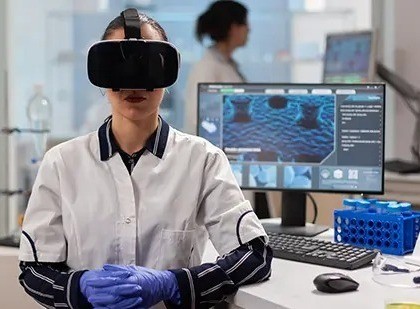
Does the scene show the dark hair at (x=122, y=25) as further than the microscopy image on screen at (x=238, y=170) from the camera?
No

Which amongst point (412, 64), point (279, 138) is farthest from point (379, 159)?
point (412, 64)

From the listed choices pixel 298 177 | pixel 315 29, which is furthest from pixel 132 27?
pixel 315 29

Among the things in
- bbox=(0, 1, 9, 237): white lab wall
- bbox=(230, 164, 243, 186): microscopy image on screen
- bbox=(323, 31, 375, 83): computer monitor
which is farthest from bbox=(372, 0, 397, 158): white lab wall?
bbox=(230, 164, 243, 186): microscopy image on screen

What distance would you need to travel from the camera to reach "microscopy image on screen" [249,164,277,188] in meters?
2.04

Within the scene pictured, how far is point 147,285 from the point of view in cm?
137

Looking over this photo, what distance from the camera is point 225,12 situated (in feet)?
11.7

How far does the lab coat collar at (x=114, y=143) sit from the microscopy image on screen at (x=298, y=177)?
539mm

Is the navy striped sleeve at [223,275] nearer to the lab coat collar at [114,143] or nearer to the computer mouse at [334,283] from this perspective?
the computer mouse at [334,283]

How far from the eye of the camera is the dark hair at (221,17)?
141 inches

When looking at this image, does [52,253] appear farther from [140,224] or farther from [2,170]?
[2,170]

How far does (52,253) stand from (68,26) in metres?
2.91

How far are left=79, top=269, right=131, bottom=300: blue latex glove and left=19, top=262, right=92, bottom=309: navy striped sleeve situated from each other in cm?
1

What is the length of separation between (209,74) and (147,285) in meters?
2.24

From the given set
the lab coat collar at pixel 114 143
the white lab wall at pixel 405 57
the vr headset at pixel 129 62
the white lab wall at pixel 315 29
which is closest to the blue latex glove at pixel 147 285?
the lab coat collar at pixel 114 143
